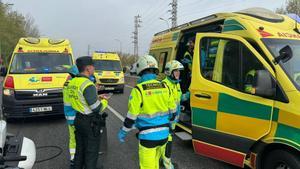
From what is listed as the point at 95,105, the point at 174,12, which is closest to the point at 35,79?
the point at 95,105

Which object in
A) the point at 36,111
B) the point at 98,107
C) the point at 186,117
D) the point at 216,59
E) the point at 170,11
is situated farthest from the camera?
the point at 170,11

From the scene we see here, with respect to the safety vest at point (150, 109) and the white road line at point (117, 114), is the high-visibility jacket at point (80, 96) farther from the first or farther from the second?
the white road line at point (117, 114)

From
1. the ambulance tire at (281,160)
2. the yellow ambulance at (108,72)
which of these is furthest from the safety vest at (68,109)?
the yellow ambulance at (108,72)

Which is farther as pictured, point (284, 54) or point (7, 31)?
point (7, 31)

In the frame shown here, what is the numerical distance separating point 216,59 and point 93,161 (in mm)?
2335

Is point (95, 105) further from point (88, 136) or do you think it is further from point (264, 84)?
point (264, 84)

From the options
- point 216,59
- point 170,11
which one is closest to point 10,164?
point 216,59

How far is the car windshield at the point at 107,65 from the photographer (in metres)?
18.8

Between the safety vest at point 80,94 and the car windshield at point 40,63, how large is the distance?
16.8ft

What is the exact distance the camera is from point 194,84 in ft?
18.1

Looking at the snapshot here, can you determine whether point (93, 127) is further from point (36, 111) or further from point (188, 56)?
point (36, 111)

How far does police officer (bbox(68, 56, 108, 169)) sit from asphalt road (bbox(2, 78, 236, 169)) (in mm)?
887

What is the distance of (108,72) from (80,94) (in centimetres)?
1415

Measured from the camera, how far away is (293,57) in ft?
14.6
